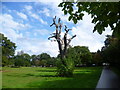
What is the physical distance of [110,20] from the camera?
9.14 ft

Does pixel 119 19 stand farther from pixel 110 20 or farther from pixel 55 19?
pixel 55 19

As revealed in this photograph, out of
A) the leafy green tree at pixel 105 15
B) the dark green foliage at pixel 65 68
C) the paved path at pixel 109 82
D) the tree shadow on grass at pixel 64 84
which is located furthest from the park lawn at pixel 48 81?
the leafy green tree at pixel 105 15

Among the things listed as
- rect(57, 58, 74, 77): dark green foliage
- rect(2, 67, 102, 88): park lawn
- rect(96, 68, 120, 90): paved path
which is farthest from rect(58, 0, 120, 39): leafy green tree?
rect(57, 58, 74, 77): dark green foliage

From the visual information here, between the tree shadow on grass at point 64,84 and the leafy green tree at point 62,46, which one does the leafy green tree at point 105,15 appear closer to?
the tree shadow on grass at point 64,84

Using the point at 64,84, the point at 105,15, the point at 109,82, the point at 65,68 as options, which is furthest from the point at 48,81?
the point at 105,15

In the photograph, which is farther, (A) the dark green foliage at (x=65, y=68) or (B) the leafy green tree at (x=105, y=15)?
(A) the dark green foliage at (x=65, y=68)

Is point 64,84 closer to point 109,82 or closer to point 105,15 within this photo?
point 109,82

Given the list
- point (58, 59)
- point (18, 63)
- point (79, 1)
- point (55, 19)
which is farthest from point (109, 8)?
point (18, 63)

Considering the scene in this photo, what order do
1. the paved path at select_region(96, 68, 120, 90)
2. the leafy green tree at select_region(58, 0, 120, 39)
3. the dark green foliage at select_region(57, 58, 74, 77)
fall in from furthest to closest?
the dark green foliage at select_region(57, 58, 74, 77) < the paved path at select_region(96, 68, 120, 90) < the leafy green tree at select_region(58, 0, 120, 39)

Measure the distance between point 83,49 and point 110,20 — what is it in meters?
65.9

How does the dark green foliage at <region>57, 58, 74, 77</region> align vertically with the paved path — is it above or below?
above

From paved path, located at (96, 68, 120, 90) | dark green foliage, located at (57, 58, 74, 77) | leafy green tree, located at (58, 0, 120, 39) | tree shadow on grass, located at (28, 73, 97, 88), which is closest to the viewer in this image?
leafy green tree, located at (58, 0, 120, 39)

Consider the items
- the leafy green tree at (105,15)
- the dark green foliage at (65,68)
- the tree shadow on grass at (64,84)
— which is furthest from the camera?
the dark green foliage at (65,68)

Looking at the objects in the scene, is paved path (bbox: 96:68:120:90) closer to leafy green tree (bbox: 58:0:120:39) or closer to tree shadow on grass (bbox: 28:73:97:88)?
tree shadow on grass (bbox: 28:73:97:88)
